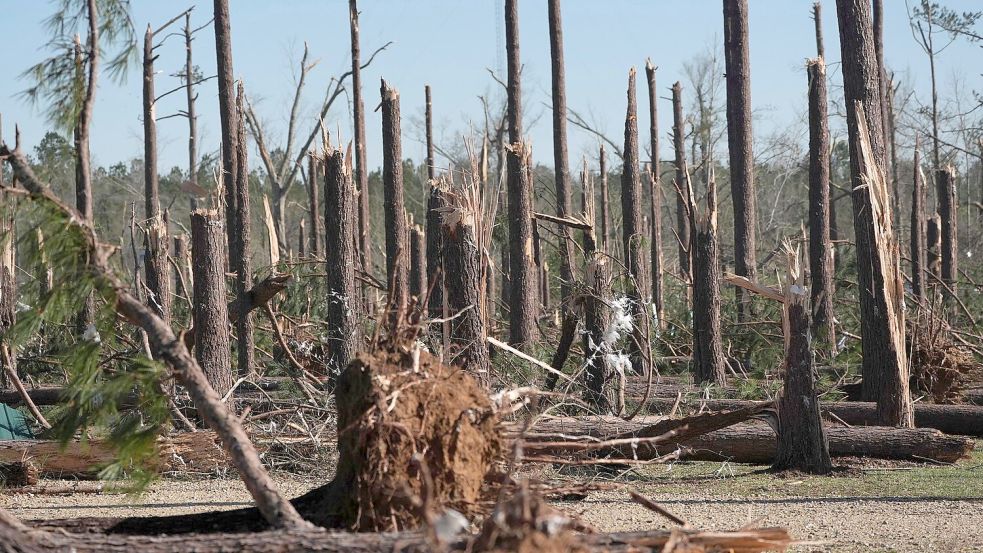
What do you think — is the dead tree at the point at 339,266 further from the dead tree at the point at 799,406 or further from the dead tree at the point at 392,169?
the dead tree at the point at 799,406

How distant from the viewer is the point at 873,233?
9227mm

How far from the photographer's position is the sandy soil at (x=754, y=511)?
5.75 m

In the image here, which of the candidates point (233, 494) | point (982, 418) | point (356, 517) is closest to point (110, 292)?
point (356, 517)

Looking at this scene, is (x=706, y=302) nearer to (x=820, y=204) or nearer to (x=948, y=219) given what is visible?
(x=820, y=204)

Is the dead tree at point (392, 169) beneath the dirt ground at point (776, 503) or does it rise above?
above

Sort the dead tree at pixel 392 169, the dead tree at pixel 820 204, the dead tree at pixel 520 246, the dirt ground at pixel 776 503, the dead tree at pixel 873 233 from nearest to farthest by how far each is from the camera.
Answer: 1. the dirt ground at pixel 776 503
2. the dead tree at pixel 873 233
3. the dead tree at pixel 520 246
4. the dead tree at pixel 820 204
5. the dead tree at pixel 392 169

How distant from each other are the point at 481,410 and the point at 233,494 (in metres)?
3.86

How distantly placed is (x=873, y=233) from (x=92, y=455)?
22.8 ft

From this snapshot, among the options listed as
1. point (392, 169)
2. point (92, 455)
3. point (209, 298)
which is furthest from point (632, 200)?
point (92, 455)

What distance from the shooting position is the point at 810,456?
26.6ft

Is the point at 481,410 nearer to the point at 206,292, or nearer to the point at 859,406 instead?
the point at 206,292

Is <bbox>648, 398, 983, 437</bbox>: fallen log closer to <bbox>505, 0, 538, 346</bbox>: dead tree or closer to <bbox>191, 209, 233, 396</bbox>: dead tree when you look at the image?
<bbox>505, 0, 538, 346</bbox>: dead tree

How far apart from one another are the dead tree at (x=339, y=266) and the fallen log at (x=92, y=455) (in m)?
1.92

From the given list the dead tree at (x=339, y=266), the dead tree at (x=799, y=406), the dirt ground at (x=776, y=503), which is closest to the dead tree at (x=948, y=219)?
the dirt ground at (x=776, y=503)
